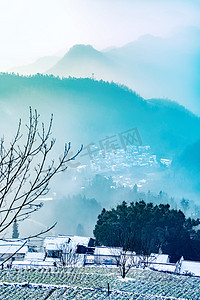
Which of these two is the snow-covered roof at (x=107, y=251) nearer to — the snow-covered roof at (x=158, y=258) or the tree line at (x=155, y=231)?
the snow-covered roof at (x=158, y=258)

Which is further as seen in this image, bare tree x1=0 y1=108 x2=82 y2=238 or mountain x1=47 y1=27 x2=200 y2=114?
mountain x1=47 y1=27 x2=200 y2=114

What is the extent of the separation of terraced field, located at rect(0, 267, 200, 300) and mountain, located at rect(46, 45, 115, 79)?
111423 mm

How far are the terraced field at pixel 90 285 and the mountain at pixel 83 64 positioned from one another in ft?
366

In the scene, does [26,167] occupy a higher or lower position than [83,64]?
lower

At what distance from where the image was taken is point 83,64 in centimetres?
12056

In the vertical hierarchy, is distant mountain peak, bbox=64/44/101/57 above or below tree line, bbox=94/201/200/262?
above

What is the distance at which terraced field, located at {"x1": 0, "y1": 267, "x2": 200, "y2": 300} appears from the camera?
5961mm

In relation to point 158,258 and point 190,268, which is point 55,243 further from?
point 190,268

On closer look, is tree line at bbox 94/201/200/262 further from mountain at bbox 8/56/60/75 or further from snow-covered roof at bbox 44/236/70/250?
mountain at bbox 8/56/60/75

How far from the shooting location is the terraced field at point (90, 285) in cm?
596

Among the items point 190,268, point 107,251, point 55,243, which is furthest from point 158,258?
point 55,243

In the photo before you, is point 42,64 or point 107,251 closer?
point 107,251

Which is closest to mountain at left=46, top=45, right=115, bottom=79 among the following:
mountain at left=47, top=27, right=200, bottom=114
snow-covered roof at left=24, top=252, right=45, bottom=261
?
mountain at left=47, top=27, right=200, bottom=114

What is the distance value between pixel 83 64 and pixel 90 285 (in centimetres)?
11780
